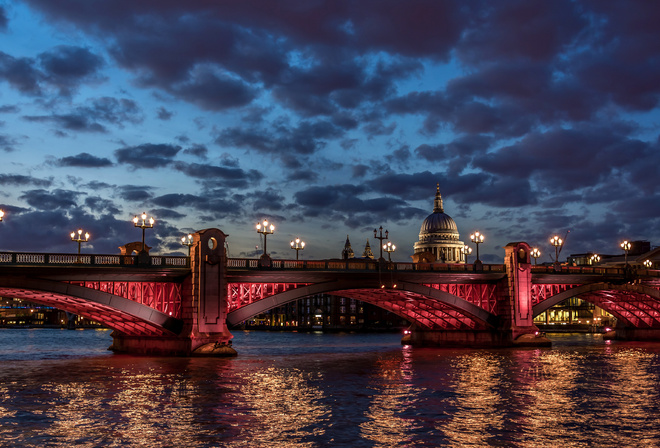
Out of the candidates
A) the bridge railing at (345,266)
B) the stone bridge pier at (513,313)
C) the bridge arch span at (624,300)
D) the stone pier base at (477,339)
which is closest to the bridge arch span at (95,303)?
the bridge railing at (345,266)

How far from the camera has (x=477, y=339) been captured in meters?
89.8

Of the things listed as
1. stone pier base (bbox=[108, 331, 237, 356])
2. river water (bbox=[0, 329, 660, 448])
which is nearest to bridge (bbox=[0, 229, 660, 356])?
stone pier base (bbox=[108, 331, 237, 356])

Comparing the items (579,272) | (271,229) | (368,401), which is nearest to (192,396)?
(368,401)

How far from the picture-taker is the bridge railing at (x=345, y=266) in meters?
72.4

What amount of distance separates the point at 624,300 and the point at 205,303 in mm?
69255

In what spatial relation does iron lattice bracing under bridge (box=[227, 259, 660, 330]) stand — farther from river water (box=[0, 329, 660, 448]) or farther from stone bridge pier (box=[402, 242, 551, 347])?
river water (box=[0, 329, 660, 448])

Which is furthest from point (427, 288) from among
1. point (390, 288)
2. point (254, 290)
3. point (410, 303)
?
point (254, 290)

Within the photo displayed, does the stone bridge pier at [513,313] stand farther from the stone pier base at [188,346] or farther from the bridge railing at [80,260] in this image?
the bridge railing at [80,260]

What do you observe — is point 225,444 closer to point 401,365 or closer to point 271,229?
point 401,365

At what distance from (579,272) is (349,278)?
125 ft

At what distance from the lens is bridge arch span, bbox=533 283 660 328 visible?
9544cm

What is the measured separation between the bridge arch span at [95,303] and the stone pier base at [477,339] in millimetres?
37805

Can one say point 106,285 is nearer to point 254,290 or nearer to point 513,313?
point 254,290

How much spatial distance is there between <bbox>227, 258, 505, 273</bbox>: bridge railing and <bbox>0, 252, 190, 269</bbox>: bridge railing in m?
5.78
